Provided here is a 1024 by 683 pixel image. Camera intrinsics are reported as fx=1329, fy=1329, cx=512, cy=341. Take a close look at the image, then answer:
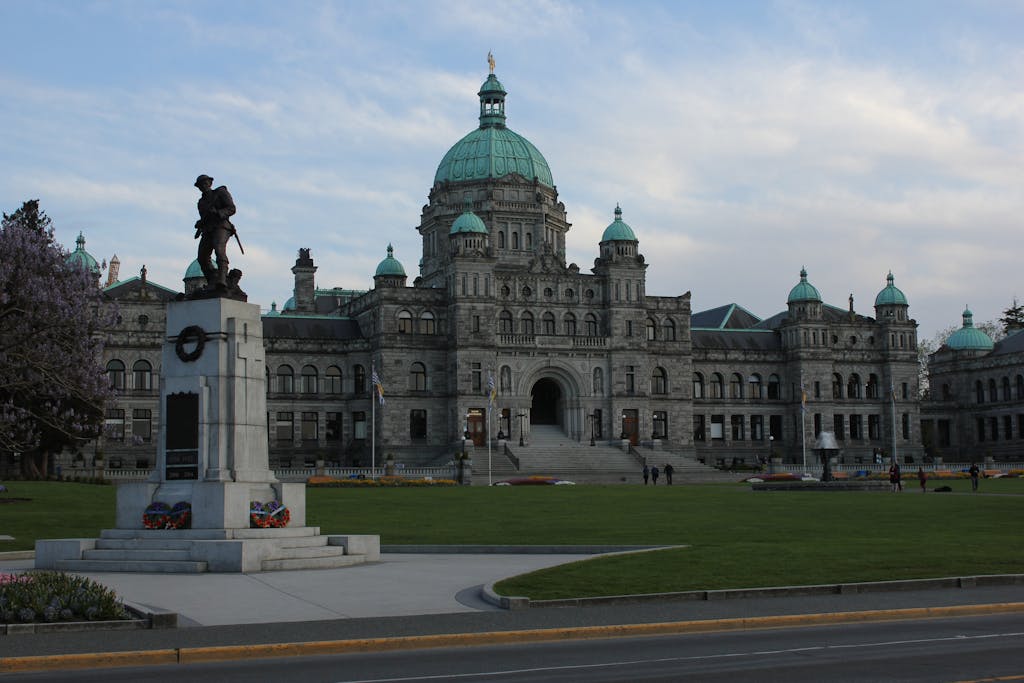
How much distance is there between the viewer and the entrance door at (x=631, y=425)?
337ft

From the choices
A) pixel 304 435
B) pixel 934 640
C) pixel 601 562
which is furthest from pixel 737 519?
pixel 304 435

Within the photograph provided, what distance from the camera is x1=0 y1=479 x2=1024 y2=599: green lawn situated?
26656mm

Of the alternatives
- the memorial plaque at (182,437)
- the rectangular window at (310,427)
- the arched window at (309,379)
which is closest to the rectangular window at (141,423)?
the rectangular window at (310,427)

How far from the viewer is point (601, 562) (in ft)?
94.2

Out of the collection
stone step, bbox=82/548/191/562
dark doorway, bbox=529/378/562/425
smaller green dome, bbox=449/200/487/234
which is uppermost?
smaller green dome, bbox=449/200/487/234

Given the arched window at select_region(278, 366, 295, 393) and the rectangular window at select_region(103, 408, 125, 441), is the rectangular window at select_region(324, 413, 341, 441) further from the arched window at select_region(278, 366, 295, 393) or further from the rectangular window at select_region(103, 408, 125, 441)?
the rectangular window at select_region(103, 408, 125, 441)

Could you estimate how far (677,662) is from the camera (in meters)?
17.8

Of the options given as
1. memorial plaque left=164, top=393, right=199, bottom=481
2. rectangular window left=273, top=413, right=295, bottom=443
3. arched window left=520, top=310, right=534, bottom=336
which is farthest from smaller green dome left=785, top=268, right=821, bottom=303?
memorial plaque left=164, top=393, right=199, bottom=481

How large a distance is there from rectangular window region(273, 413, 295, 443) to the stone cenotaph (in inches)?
2730

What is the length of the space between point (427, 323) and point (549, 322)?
9552mm

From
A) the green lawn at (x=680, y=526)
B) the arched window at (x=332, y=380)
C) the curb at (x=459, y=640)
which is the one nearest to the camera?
the curb at (x=459, y=640)

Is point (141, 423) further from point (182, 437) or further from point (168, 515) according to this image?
point (168, 515)

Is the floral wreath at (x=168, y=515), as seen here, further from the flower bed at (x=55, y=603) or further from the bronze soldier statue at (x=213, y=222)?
the flower bed at (x=55, y=603)

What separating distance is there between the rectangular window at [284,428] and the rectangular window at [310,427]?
849 millimetres
